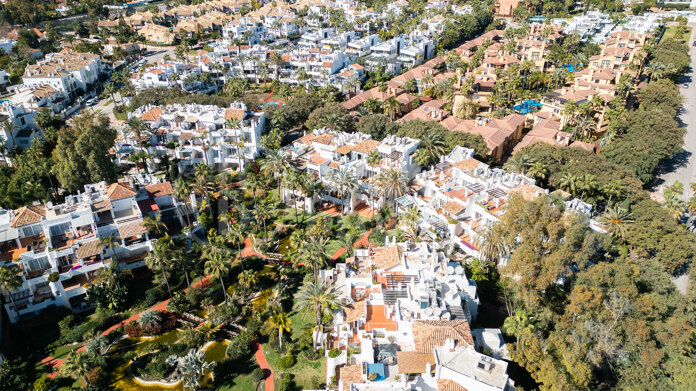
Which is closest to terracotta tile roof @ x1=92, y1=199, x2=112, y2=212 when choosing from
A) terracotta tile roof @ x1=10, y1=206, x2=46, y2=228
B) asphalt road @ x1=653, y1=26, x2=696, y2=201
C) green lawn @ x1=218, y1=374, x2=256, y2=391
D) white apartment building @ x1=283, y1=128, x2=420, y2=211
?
terracotta tile roof @ x1=10, y1=206, x2=46, y2=228

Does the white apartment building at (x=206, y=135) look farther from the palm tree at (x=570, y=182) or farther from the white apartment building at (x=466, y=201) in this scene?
the palm tree at (x=570, y=182)

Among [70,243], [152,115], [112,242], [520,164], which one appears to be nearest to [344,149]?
[520,164]

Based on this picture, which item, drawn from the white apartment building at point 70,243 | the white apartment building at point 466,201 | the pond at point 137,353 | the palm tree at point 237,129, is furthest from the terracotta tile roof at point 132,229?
the white apartment building at point 466,201

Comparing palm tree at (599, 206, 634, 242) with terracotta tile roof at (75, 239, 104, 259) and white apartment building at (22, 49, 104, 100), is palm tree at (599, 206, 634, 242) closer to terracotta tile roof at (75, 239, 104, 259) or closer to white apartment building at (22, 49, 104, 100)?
terracotta tile roof at (75, 239, 104, 259)

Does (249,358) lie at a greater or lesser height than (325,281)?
lesser

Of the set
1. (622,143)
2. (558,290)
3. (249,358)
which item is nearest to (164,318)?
(249,358)

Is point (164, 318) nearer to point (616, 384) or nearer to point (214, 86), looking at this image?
point (616, 384)
